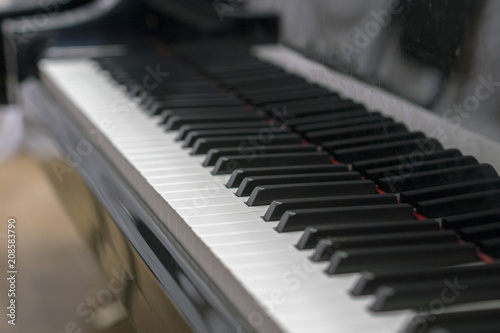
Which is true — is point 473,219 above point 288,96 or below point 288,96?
above

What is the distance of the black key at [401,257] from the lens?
819 millimetres

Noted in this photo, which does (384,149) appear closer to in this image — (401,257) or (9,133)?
(401,257)

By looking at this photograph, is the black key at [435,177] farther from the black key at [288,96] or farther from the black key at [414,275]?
the black key at [288,96]

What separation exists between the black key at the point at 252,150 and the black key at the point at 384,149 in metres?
0.08

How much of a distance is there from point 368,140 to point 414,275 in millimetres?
532

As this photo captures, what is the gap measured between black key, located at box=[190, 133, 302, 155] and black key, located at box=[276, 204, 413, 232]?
0.40 m

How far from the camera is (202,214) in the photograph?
104 cm

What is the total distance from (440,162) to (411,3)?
0.32 m

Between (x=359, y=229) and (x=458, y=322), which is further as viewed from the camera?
(x=359, y=229)

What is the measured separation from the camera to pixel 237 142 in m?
1.39

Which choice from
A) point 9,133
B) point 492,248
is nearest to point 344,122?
point 492,248

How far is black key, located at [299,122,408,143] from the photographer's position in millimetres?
1237

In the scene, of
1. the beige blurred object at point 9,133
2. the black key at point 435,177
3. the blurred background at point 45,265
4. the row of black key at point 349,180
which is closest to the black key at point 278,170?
the row of black key at point 349,180

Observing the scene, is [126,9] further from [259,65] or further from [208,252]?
[208,252]
